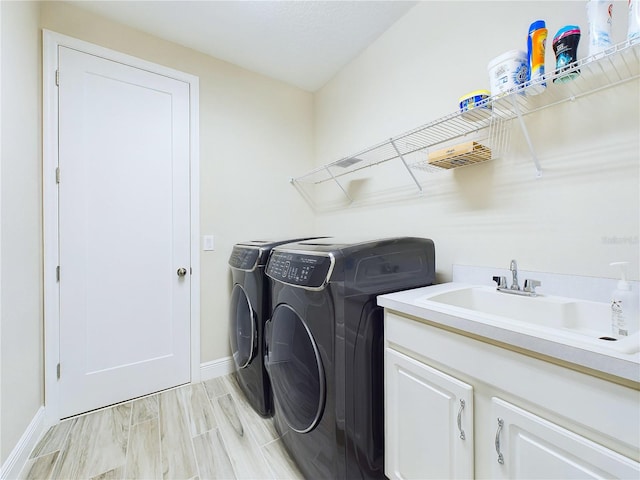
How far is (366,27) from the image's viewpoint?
1847mm

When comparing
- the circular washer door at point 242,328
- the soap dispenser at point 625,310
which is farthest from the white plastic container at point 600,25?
the circular washer door at point 242,328

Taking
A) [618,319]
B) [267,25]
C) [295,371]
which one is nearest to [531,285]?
[618,319]

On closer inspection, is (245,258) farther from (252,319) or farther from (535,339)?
(535,339)

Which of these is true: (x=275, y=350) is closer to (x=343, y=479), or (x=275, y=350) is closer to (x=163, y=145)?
(x=343, y=479)

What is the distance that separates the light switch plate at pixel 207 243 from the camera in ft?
6.98

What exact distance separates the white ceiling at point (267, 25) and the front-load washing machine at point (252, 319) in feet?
4.76

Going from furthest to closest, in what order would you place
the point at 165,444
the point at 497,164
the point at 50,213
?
the point at 50,213 → the point at 165,444 → the point at 497,164

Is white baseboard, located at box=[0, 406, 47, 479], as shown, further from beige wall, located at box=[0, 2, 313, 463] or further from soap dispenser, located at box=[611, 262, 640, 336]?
soap dispenser, located at box=[611, 262, 640, 336]

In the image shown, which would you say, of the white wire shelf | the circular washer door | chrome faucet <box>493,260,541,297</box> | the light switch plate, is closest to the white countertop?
chrome faucet <box>493,260,541,297</box>

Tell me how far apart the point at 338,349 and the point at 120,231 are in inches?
66.1

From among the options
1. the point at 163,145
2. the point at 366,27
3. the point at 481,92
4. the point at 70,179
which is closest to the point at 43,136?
the point at 70,179

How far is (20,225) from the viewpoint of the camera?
1356 millimetres

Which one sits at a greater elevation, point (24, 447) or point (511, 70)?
point (511, 70)

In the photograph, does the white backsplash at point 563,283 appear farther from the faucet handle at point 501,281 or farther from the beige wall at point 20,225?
the beige wall at point 20,225
